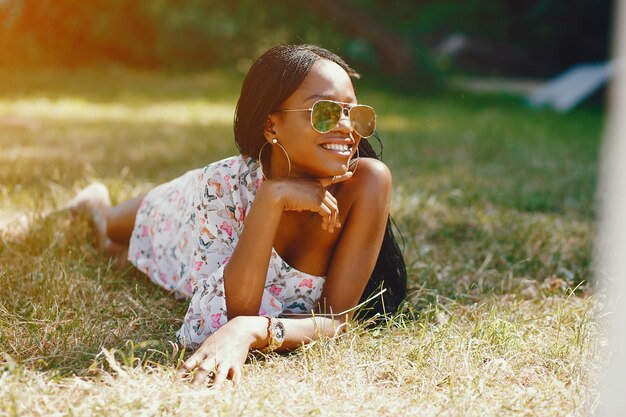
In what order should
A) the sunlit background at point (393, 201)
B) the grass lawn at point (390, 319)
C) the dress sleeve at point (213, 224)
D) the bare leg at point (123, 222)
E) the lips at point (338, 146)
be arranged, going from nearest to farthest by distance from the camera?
the grass lawn at point (390, 319), the sunlit background at point (393, 201), the lips at point (338, 146), the dress sleeve at point (213, 224), the bare leg at point (123, 222)

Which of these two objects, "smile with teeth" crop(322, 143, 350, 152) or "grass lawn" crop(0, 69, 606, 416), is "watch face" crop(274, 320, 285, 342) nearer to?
"grass lawn" crop(0, 69, 606, 416)

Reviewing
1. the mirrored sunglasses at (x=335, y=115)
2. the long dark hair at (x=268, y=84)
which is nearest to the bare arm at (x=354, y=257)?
the long dark hair at (x=268, y=84)

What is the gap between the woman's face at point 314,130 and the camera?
2.64 m

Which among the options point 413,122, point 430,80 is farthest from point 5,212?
point 430,80

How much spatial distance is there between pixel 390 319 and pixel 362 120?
27.1 inches

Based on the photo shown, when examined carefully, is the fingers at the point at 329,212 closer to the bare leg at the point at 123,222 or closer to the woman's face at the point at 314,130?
the woman's face at the point at 314,130

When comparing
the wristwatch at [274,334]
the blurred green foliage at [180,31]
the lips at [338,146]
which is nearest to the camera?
the wristwatch at [274,334]

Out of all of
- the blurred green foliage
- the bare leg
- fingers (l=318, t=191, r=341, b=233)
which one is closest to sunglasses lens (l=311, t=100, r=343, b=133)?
fingers (l=318, t=191, r=341, b=233)

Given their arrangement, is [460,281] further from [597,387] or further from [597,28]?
[597,28]

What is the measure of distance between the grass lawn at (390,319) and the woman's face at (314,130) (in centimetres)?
58

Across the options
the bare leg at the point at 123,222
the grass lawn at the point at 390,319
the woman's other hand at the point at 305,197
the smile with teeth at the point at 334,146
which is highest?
the smile with teeth at the point at 334,146

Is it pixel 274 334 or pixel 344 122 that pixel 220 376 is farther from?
pixel 344 122

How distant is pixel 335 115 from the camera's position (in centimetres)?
262

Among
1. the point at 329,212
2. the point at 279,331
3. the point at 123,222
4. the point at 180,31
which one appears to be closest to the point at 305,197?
the point at 329,212
